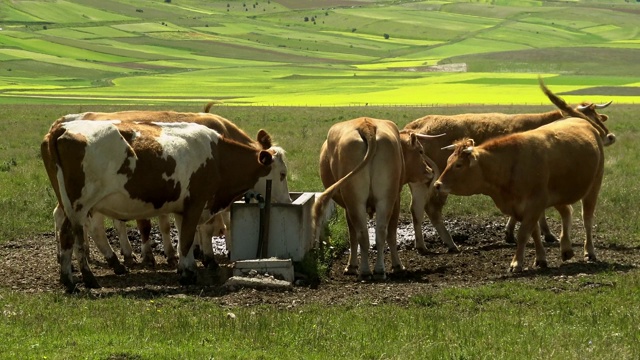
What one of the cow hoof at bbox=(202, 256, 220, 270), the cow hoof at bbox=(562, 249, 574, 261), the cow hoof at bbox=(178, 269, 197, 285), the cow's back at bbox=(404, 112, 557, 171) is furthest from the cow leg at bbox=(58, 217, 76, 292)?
the cow's back at bbox=(404, 112, 557, 171)

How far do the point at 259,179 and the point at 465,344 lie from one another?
21.2 ft

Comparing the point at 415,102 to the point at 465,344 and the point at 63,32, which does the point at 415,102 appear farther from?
the point at 63,32

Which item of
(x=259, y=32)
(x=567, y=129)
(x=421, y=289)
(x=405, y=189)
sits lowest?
(x=259, y=32)

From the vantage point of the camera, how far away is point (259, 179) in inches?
639

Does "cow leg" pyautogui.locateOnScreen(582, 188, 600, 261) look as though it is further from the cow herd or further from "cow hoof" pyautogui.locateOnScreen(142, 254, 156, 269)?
"cow hoof" pyautogui.locateOnScreen(142, 254, 156, 269)

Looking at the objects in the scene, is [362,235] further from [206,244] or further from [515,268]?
[206,244]

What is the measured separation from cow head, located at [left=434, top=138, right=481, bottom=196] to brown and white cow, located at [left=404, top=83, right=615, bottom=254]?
256 cm

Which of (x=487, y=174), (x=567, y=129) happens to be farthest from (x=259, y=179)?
(x=567, y=129)

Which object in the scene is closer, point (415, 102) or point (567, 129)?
point (567, 129)

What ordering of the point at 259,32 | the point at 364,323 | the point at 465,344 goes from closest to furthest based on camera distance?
the point at 465,344 → the point at 364,323 → the point at 259,32

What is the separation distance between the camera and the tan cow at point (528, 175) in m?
15.5

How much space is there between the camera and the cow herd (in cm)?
1377

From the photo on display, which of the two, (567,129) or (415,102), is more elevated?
(567,129)

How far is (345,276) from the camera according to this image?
52.5ft
